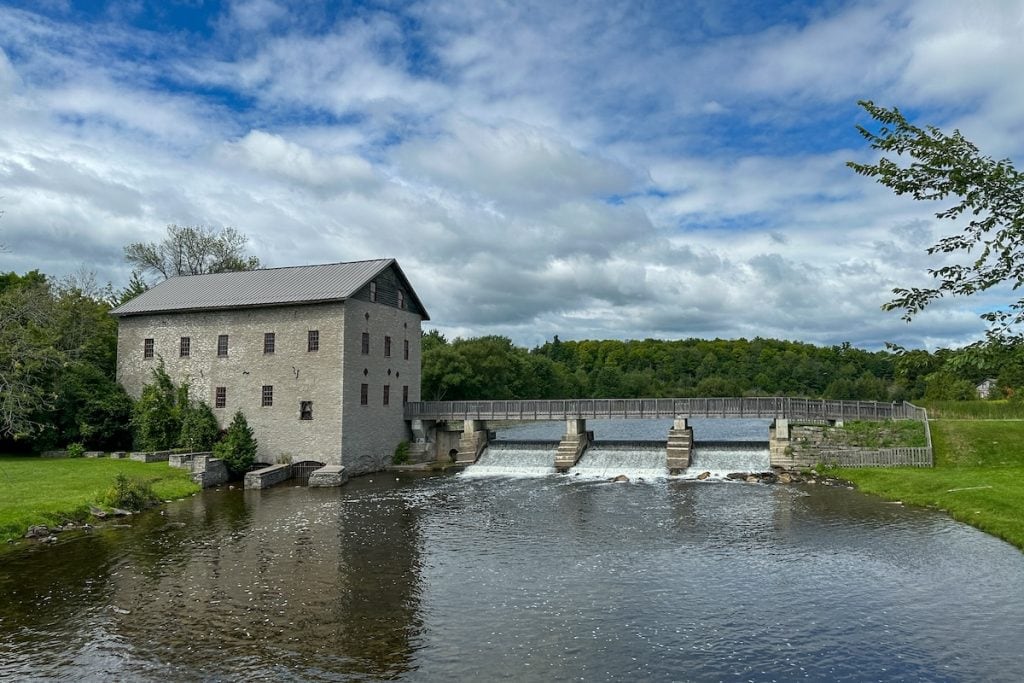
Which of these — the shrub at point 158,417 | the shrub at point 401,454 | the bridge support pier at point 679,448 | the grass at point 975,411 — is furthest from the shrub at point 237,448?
the grass at point 975,411

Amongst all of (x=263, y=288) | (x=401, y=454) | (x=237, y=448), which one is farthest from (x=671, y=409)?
(x=263, y=288)

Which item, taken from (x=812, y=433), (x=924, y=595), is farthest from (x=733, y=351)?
(x=924, y=595)

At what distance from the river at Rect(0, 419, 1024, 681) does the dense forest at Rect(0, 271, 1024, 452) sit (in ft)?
19.4

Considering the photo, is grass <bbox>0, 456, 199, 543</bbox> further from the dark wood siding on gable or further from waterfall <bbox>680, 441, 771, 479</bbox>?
waterfall <bbox>680, 441, 771, 479</bbox>

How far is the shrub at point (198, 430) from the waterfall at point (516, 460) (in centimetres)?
1631

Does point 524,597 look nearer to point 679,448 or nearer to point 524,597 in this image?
point 524,597

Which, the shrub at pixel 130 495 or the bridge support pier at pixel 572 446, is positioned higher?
the bridge support pier at pixel 572 446

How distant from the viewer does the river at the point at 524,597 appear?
14680 mm

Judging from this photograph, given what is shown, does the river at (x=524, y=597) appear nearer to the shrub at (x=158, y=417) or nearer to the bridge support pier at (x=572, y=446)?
the bridge support pier at (x=572, y=446)

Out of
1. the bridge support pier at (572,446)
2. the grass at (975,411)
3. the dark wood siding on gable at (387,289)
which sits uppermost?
the dark wood siding on gable at (387,289)

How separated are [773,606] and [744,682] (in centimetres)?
482

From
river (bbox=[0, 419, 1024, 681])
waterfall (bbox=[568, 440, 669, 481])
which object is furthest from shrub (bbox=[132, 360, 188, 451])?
waterfall (bbox=[568, 440, 669, 481])

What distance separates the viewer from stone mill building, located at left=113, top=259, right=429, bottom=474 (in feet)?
146

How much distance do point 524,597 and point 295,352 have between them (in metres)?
30.8
